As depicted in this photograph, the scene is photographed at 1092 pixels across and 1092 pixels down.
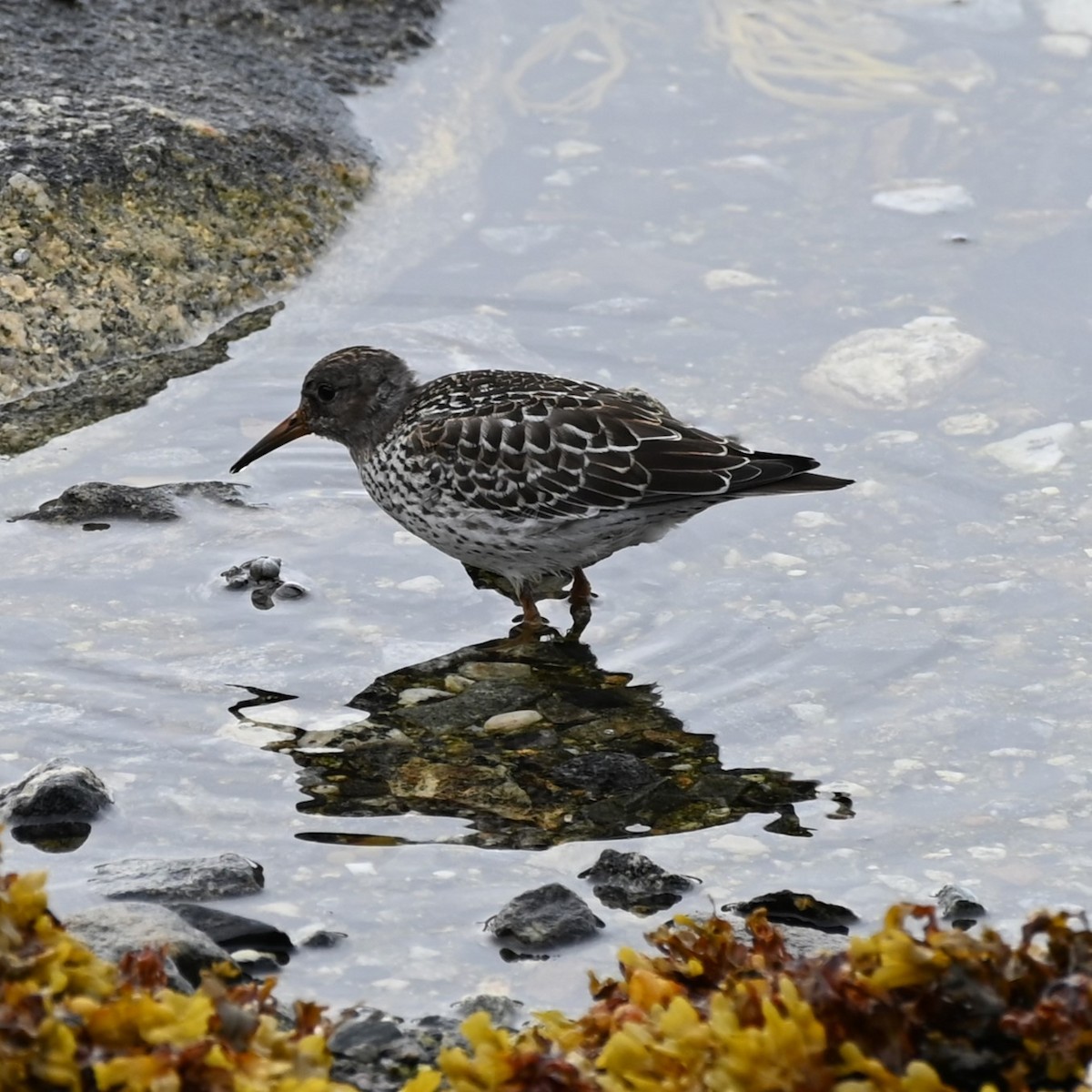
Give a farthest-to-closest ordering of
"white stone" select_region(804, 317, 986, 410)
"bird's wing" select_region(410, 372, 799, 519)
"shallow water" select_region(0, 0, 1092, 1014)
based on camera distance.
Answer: "white stone" select_region(804, 317, 986, 410)
"bird's wing" select_region(410, 372, 799, 519)
"shallow water" select_region(0, 0, 1092, 1014)

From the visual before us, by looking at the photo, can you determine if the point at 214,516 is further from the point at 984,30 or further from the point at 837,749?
the point at 984,30

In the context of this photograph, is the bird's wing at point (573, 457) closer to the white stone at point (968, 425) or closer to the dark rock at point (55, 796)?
the white stone at point (968, 425)

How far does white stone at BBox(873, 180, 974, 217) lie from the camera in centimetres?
1091

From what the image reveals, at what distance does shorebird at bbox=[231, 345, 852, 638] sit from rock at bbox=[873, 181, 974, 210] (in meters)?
3.66

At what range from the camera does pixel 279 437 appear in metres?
8.37

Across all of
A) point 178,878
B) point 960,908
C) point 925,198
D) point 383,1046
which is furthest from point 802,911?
point 925,198

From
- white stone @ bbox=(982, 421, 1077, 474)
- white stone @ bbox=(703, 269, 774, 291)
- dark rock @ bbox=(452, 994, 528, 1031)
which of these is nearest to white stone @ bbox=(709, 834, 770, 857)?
dark rock @ bbox=(452, 994, 528, 1031)

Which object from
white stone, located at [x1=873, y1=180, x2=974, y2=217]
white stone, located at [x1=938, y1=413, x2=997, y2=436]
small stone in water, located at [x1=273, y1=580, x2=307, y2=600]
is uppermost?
white stone, located at [x1=873, y1=180, x2=974, y2=217]

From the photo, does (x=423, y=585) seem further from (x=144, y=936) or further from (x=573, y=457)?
(x=144, y=936)

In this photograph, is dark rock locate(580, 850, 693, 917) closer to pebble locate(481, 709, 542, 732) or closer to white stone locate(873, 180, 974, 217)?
pebble locate(481, 709, 542, 732)

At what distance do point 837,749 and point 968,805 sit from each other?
0.59 m

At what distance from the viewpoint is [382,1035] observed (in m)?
4.41

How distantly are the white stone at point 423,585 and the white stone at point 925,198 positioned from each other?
15.2 ft

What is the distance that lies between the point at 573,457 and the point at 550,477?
0.14 m
